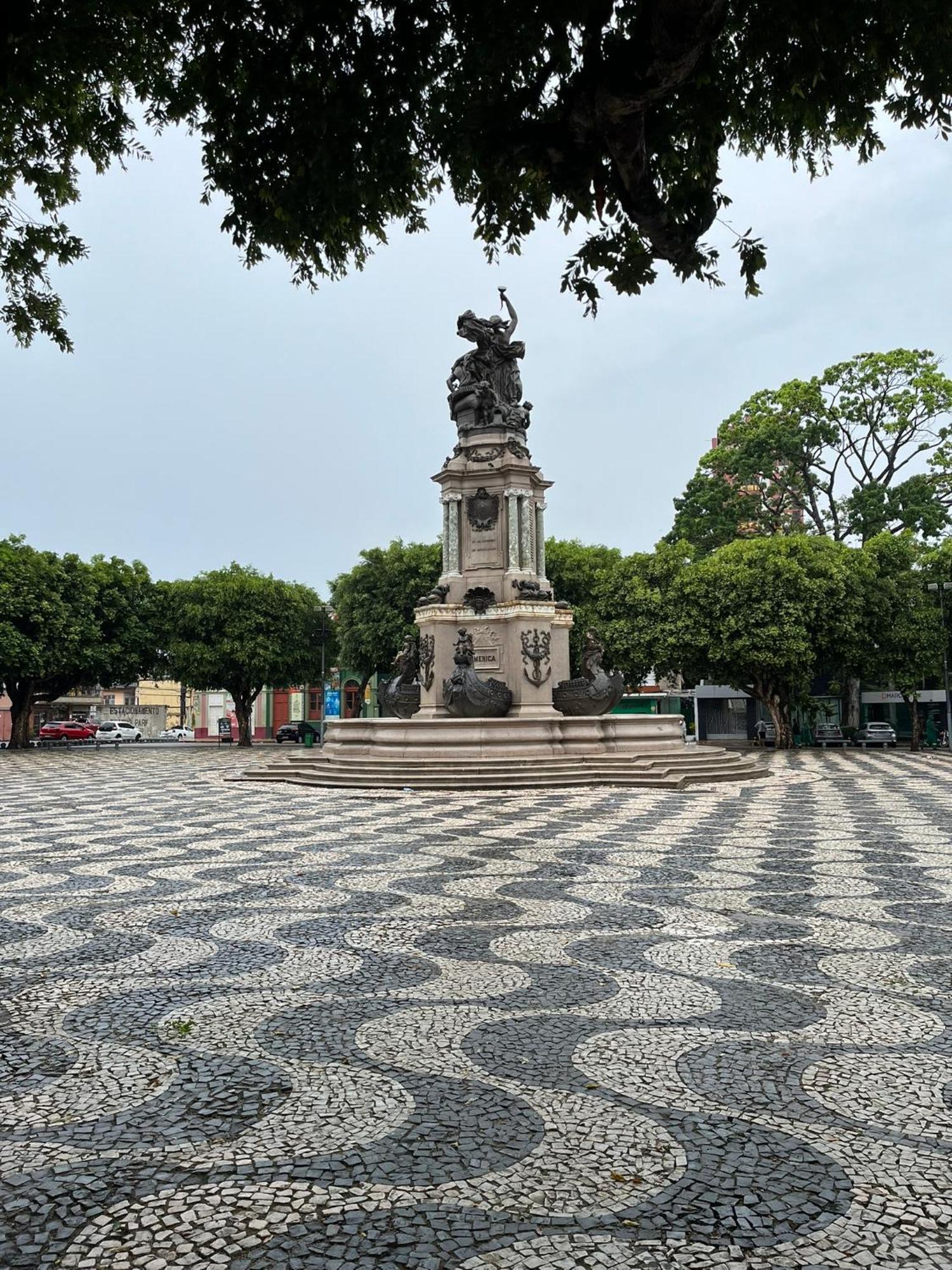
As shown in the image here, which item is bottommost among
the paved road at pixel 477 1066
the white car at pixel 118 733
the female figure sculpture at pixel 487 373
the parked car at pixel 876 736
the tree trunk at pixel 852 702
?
the white car at pixel 118 733

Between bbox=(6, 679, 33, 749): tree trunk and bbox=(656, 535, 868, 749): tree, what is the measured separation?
964 inches

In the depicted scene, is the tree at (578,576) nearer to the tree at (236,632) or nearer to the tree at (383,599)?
the tree at (383,599)

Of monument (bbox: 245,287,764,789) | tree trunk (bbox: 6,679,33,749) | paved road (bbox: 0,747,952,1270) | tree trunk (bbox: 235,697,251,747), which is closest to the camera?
paved road (bbox: 0,747,952,1270)

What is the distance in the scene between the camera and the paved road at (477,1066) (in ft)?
7.44

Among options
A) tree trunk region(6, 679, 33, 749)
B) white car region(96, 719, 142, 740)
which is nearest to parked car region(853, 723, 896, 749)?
tree trunk region(6, 679, 33, 749)

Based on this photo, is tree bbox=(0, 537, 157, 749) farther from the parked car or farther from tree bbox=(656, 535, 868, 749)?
the parked car

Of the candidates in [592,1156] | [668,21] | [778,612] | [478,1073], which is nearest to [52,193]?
[668,21]

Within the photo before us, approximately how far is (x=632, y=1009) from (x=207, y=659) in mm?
34818

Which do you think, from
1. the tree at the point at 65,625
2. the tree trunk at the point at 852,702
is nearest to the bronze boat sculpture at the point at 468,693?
the tree at the point at 65,625

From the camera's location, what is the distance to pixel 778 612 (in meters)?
30.4

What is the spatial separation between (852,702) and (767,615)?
1069cm

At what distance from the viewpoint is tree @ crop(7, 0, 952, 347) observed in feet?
12.5

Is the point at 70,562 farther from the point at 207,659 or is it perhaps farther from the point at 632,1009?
the point at 632,1009

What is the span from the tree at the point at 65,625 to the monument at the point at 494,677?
17.2m
